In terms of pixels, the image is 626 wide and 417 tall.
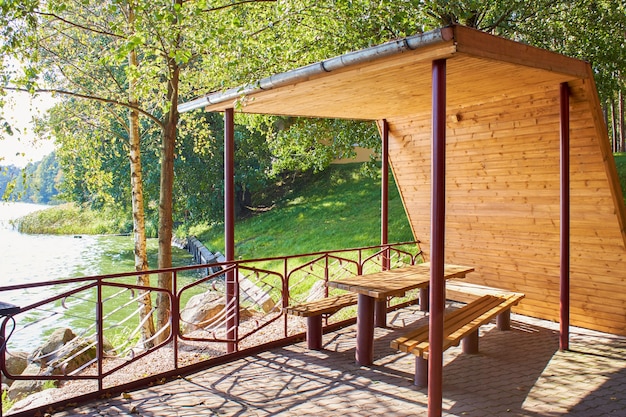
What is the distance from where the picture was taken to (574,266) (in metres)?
7.01

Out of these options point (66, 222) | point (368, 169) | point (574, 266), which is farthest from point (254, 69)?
point (66, 222)

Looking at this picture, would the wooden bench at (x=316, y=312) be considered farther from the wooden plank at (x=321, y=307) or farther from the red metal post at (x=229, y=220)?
the red metal post at (x=229, y=220)

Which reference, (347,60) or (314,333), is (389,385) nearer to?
(314,333)

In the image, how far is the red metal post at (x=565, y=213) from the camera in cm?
582

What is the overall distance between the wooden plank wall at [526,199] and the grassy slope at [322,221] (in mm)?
6938

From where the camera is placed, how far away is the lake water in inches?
609

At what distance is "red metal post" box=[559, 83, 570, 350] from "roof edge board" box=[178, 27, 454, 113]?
2.66 metres

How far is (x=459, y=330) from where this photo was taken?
17.4 ft

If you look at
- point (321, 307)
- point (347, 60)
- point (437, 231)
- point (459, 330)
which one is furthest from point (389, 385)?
point (347, 60)

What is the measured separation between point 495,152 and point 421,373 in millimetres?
3372

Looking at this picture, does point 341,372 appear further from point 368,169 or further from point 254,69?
point 368,169

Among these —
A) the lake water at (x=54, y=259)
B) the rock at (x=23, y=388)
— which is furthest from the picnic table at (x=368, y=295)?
the lake water at (x=54, y=259)

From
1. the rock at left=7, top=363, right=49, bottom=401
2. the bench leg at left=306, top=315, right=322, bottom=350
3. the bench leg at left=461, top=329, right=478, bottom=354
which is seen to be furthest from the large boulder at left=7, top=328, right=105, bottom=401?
the bench leg at left=461, top=329, right=478, bottom=354

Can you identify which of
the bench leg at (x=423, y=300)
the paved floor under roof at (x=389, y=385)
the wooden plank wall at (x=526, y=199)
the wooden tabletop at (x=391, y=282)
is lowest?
the paved floor under roof at (x=389, y=385)
